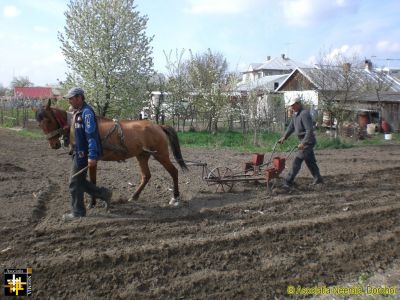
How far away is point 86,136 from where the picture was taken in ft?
21.9

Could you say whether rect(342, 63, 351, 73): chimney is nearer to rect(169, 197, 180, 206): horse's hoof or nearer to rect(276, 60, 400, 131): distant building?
rect(276, 60, 400, 131): distant building

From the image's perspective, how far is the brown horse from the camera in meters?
7.14

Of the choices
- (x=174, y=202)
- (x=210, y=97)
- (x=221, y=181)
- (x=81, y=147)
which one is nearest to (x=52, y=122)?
(x=81, y=147)

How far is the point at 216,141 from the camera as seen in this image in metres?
19.7

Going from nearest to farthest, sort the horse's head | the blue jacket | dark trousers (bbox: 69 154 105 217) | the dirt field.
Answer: the dirt field → the blue jacket → dark trousers (bbox: 69 154 105 217) → the horse's head

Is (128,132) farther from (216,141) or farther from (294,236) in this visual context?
(216,141)

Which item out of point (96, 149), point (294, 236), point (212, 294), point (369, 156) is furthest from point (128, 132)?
point (369, 156)

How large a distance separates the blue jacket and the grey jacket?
4462mm

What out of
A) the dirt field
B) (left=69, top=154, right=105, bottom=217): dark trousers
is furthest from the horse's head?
the dirt field

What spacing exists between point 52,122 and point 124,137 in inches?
47.6

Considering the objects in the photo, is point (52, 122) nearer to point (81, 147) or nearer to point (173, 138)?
point (81, 147)

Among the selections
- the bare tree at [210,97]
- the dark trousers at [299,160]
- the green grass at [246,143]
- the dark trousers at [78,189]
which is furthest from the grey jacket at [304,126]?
the bare tree at [210,97]

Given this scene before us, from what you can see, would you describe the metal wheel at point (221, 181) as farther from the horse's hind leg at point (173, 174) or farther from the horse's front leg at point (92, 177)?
the horse's front leg at point (92, 177)

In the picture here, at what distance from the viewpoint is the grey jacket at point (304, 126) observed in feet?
29.8
